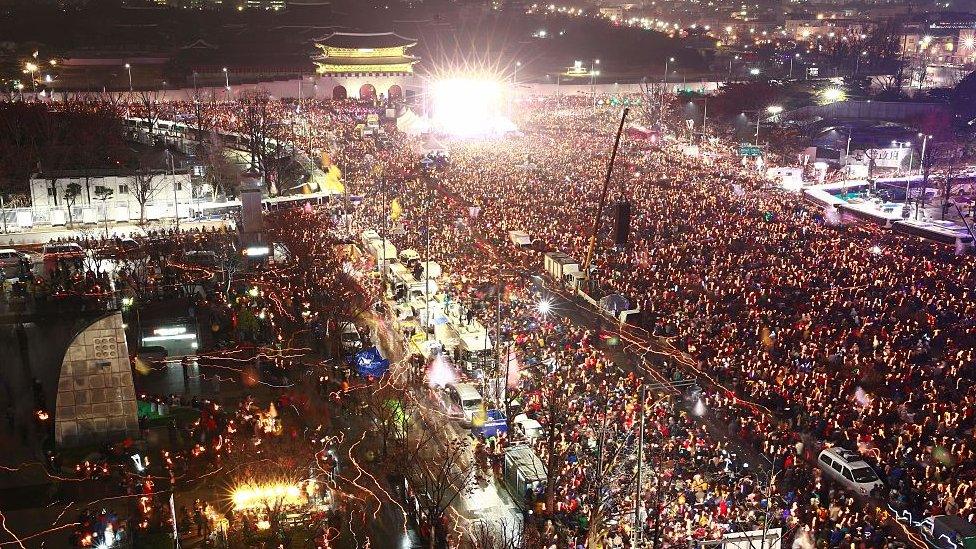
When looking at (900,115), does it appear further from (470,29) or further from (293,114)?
(470,29)

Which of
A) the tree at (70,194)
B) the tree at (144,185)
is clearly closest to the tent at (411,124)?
the tree at (144,185)

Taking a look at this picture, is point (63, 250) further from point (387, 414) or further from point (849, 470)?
point (849, 470)

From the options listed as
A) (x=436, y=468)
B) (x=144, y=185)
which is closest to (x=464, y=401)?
(x=436, y=468)

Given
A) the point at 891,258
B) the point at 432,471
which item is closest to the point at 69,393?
the point at 432,471

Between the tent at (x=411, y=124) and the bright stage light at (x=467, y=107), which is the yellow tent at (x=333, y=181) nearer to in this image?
the tent at (x=411, y=124)

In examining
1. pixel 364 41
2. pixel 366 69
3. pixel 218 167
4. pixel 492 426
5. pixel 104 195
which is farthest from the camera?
pixel 364 41

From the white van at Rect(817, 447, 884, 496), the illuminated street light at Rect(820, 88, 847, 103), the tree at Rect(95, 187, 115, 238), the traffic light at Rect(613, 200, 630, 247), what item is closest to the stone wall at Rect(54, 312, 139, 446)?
the traffic light at Rect(613, 200, 630, 247)

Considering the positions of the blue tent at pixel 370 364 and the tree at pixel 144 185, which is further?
the tree at pixel 144 185
